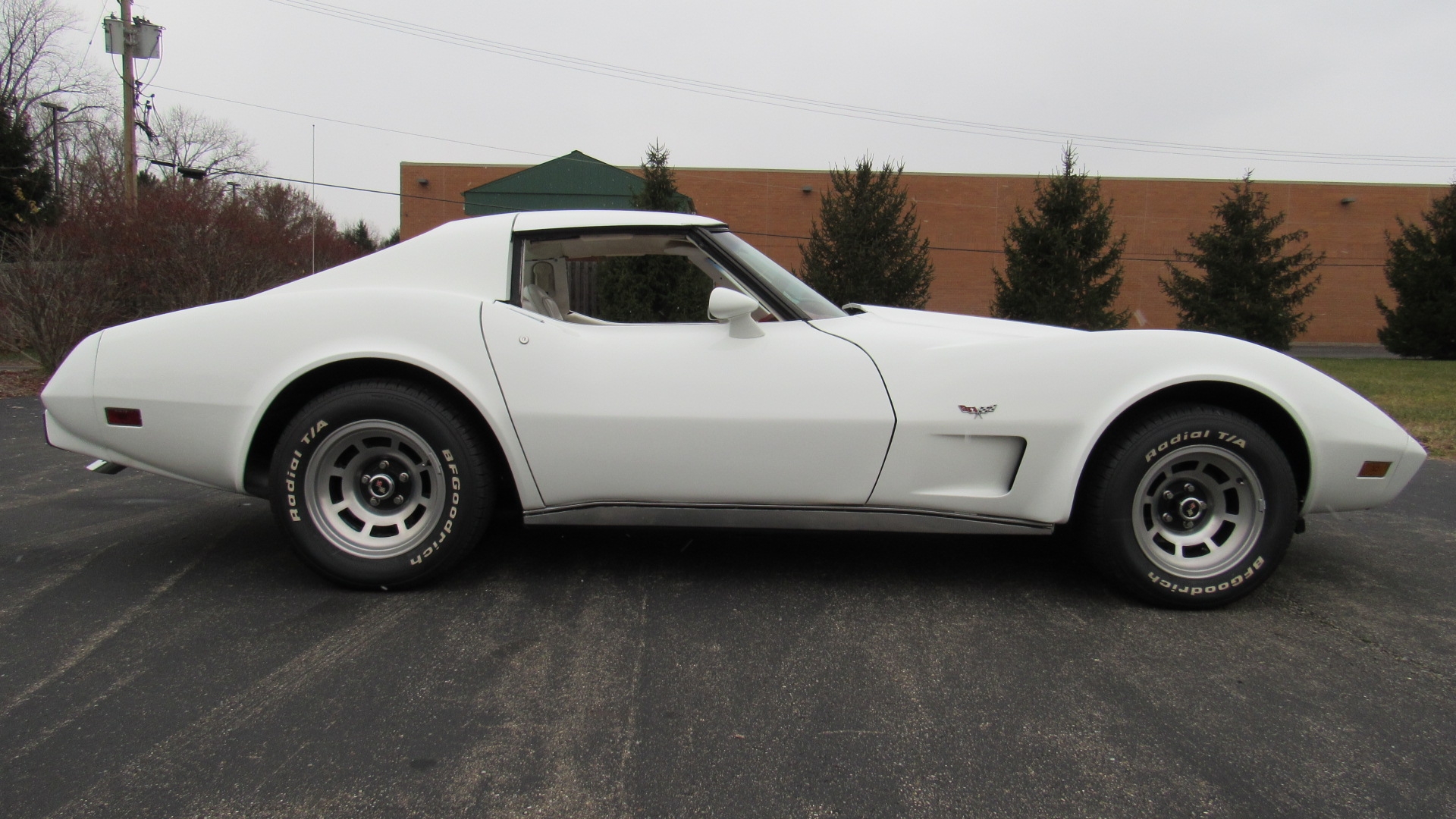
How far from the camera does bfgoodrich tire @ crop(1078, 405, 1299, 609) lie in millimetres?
2717

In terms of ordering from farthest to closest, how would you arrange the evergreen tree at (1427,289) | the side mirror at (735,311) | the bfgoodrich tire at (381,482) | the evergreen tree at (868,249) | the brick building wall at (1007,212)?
the brick building wall at (1007,212), the evergreen tree at (1427,289), the evergreen tree at (868,249), the bfgoodrich tire at (381,482), the side mirror at (735,311)

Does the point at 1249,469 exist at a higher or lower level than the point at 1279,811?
higher

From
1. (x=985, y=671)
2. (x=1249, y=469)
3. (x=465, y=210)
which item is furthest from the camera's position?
(x=465, y=210)

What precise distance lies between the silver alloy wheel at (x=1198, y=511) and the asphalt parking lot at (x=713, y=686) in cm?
19

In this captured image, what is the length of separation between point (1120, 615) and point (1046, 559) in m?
0.63

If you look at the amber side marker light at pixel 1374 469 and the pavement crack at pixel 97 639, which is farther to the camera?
the amber side marker light at pixel 1374 469

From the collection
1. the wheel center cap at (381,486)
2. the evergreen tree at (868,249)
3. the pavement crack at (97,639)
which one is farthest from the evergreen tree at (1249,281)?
the pavement crack at (97,639)

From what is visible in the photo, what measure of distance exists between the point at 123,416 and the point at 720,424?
2094mm

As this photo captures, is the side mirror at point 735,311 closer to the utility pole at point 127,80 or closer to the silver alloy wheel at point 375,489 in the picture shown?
the silver alloy wheel at point 375,489

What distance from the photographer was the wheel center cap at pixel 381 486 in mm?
2889

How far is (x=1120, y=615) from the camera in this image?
2.75m

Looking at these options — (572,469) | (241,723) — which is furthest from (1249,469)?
(241,723)

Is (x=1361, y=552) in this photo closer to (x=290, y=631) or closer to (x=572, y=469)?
(x=572, y=469)

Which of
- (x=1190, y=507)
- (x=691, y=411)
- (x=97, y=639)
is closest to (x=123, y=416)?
(x=97, y=639)
